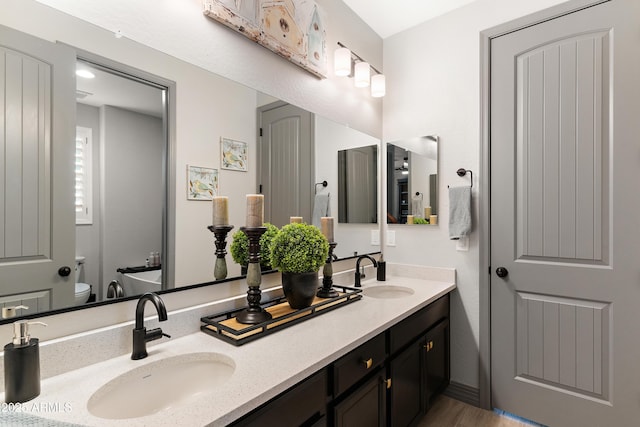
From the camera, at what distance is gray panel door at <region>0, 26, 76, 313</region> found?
90 cm

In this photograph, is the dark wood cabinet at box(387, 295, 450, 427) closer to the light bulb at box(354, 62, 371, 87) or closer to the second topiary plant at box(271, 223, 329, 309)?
the second topiary plant at box(271, 223, 329, 309)

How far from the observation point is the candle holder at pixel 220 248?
1396mm

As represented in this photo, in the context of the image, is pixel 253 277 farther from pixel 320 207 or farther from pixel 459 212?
pixel 459 212

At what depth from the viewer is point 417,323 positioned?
1736 millimetres

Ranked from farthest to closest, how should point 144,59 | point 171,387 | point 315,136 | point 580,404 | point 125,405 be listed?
point 315,136
point 580,404
point 144,59
point 171,387
point 125,405

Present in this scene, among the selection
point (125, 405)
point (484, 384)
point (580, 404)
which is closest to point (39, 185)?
point (125, 405)

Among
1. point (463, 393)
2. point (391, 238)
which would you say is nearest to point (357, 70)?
point (391, 238)

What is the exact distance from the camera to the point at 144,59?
1.20m

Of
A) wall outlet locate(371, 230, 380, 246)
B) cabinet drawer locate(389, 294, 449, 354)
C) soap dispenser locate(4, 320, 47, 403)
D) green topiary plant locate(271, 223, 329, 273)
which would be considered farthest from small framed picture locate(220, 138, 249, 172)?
wall outlet locate(371, 230, 380, 246)

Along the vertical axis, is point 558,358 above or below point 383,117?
below

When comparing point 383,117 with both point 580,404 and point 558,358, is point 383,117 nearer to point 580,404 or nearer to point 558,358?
point 558,358

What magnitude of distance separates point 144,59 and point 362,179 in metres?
1.59

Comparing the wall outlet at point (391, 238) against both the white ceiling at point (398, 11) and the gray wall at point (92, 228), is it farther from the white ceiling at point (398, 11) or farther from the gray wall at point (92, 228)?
the gray wall at point (92, 228)

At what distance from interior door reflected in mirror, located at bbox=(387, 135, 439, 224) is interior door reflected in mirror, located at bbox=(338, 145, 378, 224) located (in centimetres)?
13
